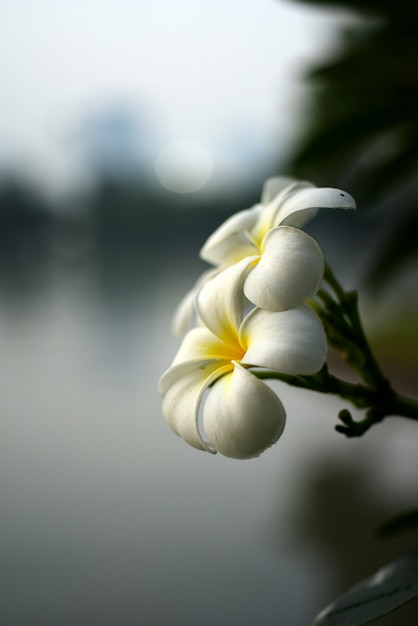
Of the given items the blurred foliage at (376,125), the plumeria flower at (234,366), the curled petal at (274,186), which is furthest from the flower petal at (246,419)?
the blurred foliage at (376,125)

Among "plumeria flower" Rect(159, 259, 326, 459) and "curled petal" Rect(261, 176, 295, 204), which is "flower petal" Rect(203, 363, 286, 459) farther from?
"curled petal" Rect(261, 176, 295, 204)

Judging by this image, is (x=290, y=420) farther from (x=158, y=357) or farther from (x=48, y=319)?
(x=48, y=319)

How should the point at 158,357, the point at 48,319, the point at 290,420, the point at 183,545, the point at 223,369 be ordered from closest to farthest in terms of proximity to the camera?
the point at 223,369, the point at 183,545, the point at 290,420, the point at 158,357, the point at 48,319

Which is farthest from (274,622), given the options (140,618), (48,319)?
(48,319)

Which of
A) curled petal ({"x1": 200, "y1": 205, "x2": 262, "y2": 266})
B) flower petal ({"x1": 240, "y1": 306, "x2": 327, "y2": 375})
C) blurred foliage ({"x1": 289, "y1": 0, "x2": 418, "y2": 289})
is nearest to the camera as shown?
flower petal ({"x1": 240, "y1": 306, "x2": 327, "y2": 375})

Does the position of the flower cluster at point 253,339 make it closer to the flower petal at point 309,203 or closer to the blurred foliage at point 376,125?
the flower petal at point 309,203

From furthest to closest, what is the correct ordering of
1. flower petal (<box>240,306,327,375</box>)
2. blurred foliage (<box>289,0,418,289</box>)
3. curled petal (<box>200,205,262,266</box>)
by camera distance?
blurred foliage (<box>289,0,418,289</box>) < curled petal (<box>200,205,262,266</box>) < flower petal (<box>240,306,327,375</box>)

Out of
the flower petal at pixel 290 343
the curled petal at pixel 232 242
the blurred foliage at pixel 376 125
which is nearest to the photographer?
the flower petal at pixel 290 343

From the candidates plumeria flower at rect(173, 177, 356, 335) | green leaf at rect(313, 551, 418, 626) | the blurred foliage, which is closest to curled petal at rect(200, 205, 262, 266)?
plumeria flower at rect(173, 177, 356, 335)

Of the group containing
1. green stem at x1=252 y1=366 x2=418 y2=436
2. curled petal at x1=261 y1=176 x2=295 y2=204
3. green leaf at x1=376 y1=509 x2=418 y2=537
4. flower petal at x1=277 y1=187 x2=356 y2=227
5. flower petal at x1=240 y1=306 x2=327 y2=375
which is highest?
curled petal at x1=261 y1=176 x2=295 y2=204
